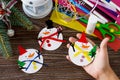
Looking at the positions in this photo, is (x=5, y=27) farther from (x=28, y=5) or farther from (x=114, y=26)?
(x=114, y=26)

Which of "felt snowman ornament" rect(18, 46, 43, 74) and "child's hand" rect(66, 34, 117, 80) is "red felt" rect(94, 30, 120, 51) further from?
"felt snowman ornament" rect(18, 46, 43, 74)

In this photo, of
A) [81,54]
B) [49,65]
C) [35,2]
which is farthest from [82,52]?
[35,2]

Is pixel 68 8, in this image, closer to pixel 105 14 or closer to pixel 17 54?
pixel 105 14

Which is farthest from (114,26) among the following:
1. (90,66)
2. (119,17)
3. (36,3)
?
(36,3)

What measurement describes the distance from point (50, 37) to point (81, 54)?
0.38 feet

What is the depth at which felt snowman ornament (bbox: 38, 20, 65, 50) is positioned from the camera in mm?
844

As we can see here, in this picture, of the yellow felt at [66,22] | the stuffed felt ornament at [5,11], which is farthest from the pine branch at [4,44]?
the yellow felt at [66,22]

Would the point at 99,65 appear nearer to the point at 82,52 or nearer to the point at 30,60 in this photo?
the point at 82,52

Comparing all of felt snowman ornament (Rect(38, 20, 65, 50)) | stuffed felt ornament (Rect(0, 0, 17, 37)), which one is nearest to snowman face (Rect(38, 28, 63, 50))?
felt snowman ornament (Rect(38, 20, 65, 50))

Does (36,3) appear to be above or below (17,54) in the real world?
above

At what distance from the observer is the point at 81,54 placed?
2.70 ft

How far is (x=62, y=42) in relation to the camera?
852 mm

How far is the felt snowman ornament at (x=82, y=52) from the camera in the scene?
816 millimetres

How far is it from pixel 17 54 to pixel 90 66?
236 mm
